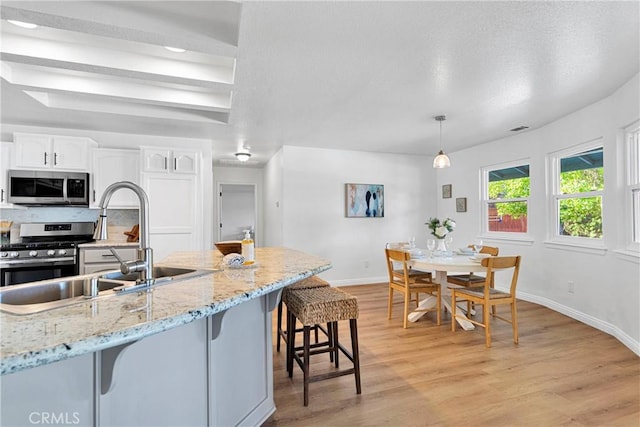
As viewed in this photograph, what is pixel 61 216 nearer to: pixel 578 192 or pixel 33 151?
pixel 33 151

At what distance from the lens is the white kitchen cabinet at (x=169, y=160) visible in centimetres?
396

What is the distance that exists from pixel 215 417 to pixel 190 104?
2.74m

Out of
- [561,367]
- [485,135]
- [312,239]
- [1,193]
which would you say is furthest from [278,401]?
[485,135]

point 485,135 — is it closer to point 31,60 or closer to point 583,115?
point 583,115

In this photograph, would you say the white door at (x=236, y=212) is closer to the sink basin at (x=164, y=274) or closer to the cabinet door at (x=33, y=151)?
the cabinet door at (x=33, y=151)

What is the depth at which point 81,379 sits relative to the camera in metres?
0.96

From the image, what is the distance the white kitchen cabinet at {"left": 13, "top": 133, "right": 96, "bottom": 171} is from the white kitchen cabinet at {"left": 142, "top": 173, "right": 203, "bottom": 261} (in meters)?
0.72

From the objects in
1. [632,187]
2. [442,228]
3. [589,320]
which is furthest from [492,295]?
[632,187]

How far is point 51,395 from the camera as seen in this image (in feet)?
3.04

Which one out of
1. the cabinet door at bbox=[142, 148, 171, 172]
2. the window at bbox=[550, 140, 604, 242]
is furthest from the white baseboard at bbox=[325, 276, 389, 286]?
the cabinet door at bbox=[142, 148, 171, 172]

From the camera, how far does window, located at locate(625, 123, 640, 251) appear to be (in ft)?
9.28

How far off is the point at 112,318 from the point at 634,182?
12.9 feet

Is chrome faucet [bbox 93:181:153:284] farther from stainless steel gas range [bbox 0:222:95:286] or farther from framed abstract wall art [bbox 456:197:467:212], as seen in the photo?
framed abstract wall art [bbox 456:197:467:212]

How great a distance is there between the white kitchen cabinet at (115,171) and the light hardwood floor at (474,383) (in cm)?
280
